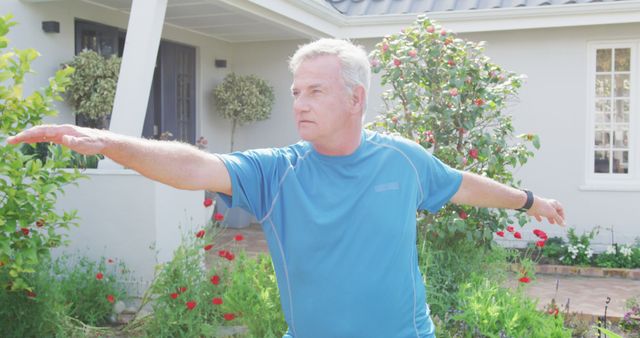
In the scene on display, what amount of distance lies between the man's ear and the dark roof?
22.1 ft

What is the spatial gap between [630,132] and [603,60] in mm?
997

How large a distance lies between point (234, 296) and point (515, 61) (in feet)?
20.3

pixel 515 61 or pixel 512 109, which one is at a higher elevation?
pixel 515 61

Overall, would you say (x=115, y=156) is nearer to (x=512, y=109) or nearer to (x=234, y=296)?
(x=234, y=296)

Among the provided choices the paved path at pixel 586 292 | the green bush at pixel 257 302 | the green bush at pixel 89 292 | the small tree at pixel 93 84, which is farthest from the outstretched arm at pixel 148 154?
the small tree at pixel 93 84

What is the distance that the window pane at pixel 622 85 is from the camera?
8.40 meters

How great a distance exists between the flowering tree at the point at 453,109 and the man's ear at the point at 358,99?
2746 millimetres

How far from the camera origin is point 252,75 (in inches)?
373

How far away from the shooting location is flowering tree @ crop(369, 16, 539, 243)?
16.2ft

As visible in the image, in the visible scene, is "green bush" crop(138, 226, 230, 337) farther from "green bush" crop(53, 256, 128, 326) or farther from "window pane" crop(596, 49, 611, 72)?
"window pane" crop(596, 49, 611, 72)

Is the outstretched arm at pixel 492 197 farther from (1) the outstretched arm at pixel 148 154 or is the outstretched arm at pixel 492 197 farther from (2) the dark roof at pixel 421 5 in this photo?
(2) the dark roof at pixel 421 5

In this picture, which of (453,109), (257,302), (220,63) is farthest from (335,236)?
(220,63)

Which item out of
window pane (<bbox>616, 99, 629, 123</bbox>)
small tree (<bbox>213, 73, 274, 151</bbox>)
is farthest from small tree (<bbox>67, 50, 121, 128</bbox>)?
window pane (<bbox>616, 99, 629, 123</bbox>)

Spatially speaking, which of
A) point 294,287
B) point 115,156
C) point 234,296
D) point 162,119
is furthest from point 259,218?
point 162,119
